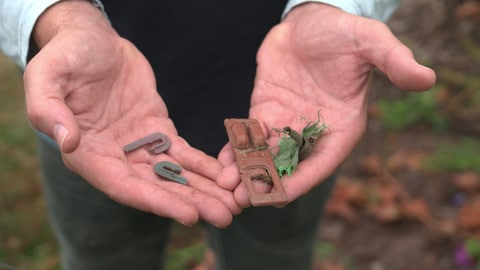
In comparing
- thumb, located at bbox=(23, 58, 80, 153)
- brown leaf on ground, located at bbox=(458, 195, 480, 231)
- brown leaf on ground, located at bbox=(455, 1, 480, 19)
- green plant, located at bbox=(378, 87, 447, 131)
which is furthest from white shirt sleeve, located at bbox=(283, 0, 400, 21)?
brown leaf on ground, located at bbox=(455, 1, 480, 19)

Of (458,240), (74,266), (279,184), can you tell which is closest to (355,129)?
(279,184)

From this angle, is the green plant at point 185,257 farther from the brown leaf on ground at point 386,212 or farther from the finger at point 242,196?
the finger at point 242,196

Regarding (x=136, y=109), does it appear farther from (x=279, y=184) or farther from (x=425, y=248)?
(x=425, y=248)

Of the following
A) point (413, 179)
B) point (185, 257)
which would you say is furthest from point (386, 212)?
point (185, 257)

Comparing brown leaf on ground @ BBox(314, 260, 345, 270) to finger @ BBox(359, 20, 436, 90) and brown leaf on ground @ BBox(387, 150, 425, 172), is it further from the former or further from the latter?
finger @ BBox(359, 20, 436, 90)

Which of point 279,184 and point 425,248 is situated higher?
point 279,184

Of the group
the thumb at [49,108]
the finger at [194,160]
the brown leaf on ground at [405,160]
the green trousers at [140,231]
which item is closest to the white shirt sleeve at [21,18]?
the thumb at [49,108]
